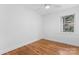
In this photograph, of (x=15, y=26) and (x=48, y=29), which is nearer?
(x=48, y=29)

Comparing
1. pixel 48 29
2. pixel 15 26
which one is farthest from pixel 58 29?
pixel 15 26

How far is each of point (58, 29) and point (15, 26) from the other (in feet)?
3.92

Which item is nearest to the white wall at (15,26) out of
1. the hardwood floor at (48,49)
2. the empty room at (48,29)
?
the empty room at (48,29)

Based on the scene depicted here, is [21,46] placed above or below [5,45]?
below

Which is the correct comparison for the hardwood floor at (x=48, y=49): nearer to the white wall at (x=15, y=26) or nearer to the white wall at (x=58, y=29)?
the white wall at (x=58, y=29)

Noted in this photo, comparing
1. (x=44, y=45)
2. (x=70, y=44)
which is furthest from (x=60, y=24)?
(x=44, y=45)

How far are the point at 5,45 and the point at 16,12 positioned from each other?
963mm

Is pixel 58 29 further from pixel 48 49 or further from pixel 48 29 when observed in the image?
pixel 48 49

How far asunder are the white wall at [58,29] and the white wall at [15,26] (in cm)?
26

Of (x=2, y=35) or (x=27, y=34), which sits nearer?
(x=2, y=35)

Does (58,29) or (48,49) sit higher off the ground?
(58,29)

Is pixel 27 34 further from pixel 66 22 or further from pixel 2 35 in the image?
pixel 66 22

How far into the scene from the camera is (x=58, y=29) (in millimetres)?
1860

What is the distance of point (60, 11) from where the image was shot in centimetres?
183
